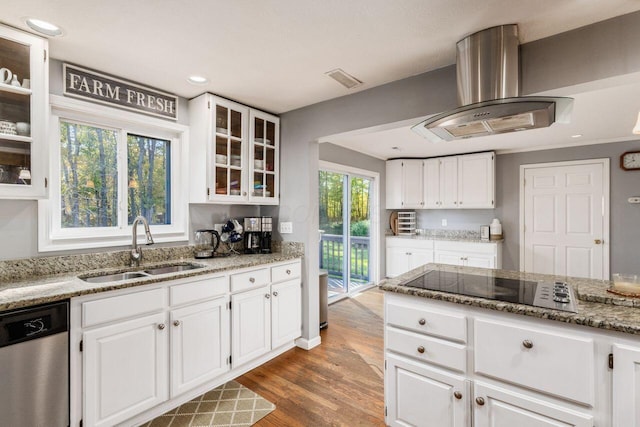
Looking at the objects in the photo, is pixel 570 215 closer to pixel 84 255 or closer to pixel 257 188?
pixel 257 188

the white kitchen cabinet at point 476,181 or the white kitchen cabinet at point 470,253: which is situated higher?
the white kitchen cabinet at point 476,181

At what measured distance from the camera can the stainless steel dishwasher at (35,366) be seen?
4.66 ft

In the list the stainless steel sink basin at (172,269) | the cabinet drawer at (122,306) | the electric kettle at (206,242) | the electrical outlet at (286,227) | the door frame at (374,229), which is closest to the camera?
the cabinet drawer at (122,306)

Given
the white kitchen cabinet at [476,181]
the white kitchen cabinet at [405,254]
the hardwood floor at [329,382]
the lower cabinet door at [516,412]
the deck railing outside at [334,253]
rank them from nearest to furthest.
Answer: the lower cabinet door at [516,412] < the hardwood floor at [329,382] < the deck railing outside at [334,253] < the white kitchen cabinet at [476,181] < the white kitchen cabinet at [405,254]

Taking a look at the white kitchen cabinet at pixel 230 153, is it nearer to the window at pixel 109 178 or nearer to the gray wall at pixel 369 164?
the window at pixel 109 178

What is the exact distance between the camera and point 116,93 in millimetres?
2350

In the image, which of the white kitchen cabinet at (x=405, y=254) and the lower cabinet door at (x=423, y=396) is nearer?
the lower cabinet door at (x=423, y=396)

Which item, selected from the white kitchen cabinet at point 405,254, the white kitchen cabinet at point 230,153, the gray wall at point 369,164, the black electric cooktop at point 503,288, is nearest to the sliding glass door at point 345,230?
the gray wall at point 369,164

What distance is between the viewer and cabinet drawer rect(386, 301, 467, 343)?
1.56 metres

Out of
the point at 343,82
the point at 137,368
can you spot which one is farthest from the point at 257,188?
the point at 137,368

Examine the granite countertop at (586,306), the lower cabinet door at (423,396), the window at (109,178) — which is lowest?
the lower cabinet door at (423,396)

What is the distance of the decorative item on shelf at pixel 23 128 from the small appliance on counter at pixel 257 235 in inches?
66.8

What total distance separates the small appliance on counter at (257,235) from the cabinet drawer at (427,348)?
1736 millimetres

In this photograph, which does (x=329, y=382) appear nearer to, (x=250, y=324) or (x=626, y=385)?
(x=250, y=324)
